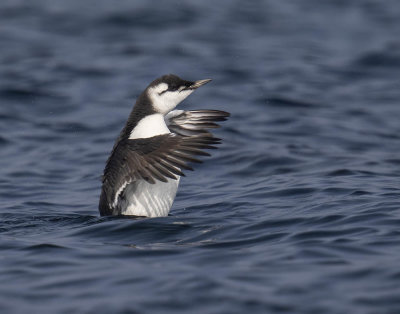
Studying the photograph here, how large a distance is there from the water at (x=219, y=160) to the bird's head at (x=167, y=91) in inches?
44.9

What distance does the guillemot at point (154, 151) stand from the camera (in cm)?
722

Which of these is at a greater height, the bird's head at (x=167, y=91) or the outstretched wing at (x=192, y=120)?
the bird's head at (x=167, y=91)

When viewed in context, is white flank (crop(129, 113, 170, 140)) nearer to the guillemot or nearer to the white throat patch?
the guillemot

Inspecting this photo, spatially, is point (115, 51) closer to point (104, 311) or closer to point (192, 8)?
point (192, 8)

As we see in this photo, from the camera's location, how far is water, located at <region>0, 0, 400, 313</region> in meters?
5.51

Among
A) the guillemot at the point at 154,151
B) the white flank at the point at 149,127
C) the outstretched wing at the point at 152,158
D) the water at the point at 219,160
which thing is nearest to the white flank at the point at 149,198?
the guillemot at the point at 154,151

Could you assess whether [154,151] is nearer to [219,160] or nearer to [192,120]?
[192,120]

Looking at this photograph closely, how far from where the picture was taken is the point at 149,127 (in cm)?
777

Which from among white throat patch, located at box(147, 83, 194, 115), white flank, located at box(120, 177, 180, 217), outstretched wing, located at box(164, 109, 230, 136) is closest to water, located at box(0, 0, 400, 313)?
white flank, located at box(120, 177, 180, 217)

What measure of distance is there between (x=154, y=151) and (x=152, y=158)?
0.07 meters

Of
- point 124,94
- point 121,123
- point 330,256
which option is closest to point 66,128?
point 121,123

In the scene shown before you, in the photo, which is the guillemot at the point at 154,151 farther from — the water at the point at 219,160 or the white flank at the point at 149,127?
the water at the point at 219,160

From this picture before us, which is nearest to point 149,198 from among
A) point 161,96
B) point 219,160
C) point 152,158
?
point 152,158

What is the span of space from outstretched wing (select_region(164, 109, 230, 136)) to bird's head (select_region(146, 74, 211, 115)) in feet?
1.43
